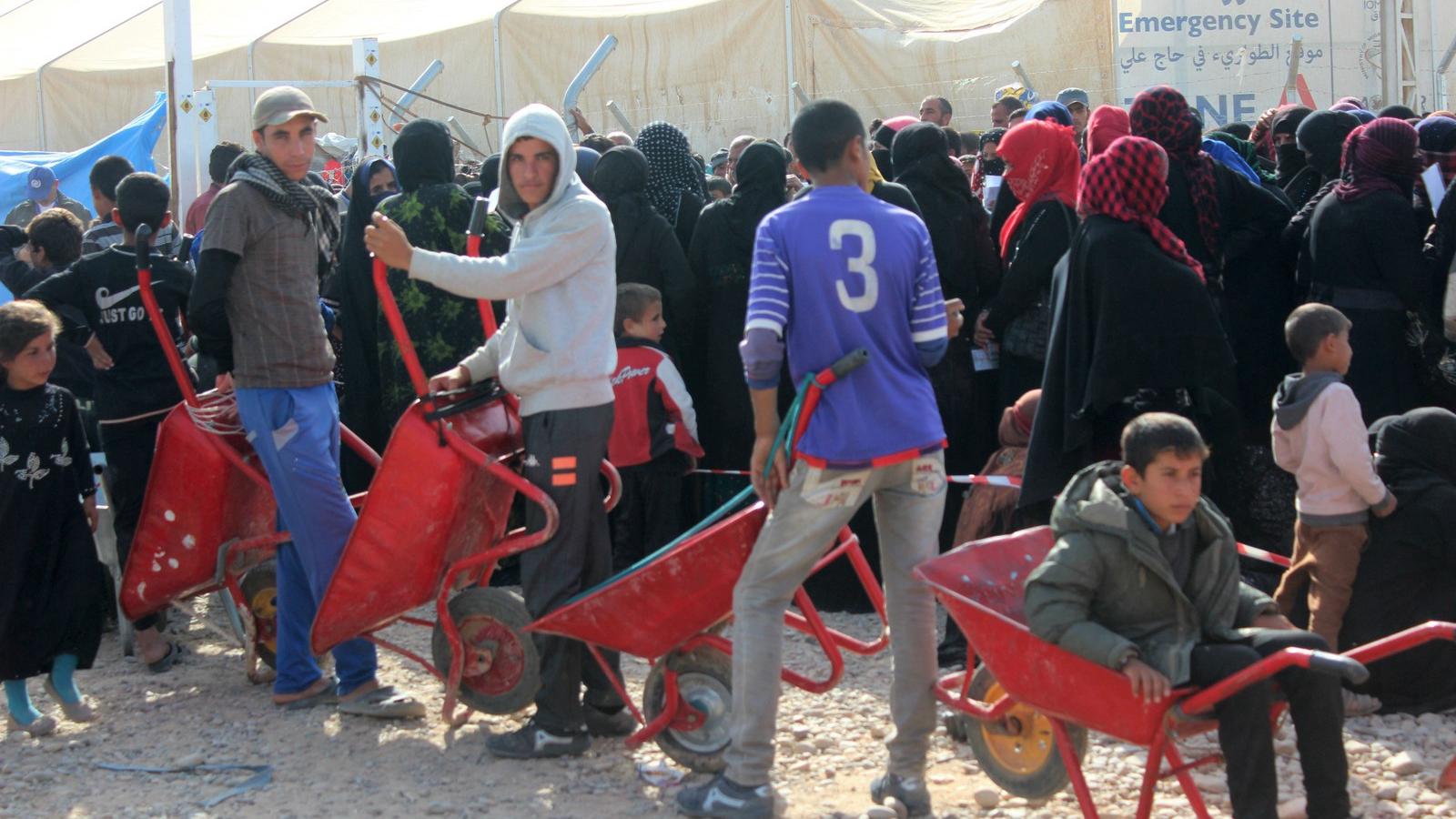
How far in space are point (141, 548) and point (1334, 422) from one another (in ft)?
13.6

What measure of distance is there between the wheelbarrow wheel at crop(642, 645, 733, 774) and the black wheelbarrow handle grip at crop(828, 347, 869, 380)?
3.63 feet

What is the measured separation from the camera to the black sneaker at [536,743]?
4.68m

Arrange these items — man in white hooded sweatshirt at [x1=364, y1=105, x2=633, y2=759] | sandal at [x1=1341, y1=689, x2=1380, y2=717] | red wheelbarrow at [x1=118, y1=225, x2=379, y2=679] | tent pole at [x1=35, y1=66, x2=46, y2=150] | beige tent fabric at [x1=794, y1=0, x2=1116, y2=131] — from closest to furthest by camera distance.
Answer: man in white hooded sweatshirt at [x1=364, y1=105, x2=633, y2=759] → sandal at [x1=1341, y1=689, x2=1380, y2=717] → red wheelbarrow at [x1=118, y1=225, x2=379, y2=679] → beige tent fabric at [x1=794, y1=0, x2=1116, y2=131] → tent pole at [x1=35, y1=66, x2=46, y2=150]

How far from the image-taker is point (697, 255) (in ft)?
21.8

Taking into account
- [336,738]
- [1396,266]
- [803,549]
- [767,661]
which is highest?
[1396,266]

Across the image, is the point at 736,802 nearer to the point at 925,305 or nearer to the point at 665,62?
the point at 925,305

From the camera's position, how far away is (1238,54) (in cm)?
1625

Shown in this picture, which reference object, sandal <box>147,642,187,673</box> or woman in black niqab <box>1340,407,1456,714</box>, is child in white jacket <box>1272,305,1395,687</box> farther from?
sandal <box>147,642,187,673</box>

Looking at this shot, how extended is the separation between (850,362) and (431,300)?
9.58 feet

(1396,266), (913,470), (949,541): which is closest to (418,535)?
(913,470)

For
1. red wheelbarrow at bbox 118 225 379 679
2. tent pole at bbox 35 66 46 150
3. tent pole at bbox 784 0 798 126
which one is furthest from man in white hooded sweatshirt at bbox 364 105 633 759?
tent pole at bbox 35 66 46 150

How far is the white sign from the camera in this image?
16141 millimetres

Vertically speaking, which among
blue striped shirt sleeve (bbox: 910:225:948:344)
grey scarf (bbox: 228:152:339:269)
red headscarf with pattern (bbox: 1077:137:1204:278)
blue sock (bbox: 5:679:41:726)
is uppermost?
grey scarf (bbox: 228:152:339:269)

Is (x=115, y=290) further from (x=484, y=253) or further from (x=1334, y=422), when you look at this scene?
(x=1334, y=422)
